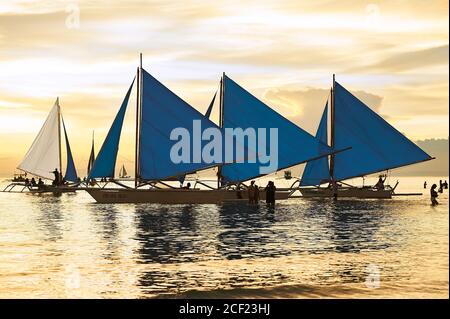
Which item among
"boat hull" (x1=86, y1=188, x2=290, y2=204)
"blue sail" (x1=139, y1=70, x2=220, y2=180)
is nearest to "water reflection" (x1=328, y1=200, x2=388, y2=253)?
"boat hull" (x1=86, y1=188, x2=290, y2=204)

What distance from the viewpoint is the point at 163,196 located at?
183ft

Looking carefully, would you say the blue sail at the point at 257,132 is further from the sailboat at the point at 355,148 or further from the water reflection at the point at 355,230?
the sailboat at the point at 355,148

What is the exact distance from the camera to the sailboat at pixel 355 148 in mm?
68438

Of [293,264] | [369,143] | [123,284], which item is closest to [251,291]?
[123,284]

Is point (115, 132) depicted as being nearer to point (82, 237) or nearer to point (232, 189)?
point (232, 189)

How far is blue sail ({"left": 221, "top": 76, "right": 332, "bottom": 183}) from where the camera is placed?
59656 mm

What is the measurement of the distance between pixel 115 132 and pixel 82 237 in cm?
2626

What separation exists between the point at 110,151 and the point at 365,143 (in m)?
26.2

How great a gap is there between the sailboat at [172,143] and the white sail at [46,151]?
35.0 meters

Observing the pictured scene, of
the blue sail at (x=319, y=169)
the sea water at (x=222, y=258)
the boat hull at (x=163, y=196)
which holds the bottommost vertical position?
the sea water at (x=222, y=258)

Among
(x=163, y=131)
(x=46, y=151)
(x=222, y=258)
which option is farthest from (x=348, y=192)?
(x=222, y=258)

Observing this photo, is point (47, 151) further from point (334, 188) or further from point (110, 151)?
point (334, 188)

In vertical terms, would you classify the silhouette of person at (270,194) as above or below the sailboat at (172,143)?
below

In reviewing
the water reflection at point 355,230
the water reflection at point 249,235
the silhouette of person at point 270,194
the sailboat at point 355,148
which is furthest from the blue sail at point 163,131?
the sailboat at point 355,148
